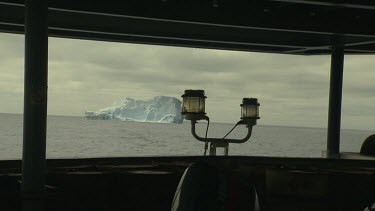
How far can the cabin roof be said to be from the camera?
12.4 metres

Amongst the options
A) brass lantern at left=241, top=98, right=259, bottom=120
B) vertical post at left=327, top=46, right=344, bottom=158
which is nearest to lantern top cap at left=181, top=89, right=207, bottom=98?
brass lantern at left=241, top=98, right=259, bottom=120

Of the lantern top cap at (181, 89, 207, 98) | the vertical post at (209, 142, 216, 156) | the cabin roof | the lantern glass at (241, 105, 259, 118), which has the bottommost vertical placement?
the vertical post at (209, 142, 216, 156)

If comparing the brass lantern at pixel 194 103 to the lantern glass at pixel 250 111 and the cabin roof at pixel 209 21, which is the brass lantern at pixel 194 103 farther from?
the cabin roof at pixel 209 21

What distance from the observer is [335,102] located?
18.0m

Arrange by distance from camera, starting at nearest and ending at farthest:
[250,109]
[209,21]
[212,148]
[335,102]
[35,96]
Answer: [35,96] < [250,109] < [212,148] < [209,21] < [335,102]

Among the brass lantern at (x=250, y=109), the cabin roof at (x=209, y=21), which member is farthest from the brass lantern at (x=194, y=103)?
the cabin roof at (x=209, y=21)

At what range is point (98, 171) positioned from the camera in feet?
28.6

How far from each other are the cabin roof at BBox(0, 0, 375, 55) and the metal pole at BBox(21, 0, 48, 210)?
11.6 feet

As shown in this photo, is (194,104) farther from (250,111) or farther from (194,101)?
(250,111)

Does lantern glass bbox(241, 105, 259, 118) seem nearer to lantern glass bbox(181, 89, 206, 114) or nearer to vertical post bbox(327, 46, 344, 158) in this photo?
lantern glass bbox(181, 89, 206, 114)

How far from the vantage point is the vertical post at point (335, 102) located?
17734 millimetres

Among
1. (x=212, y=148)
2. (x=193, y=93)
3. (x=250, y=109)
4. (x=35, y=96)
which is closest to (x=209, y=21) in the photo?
(x=212, y=148)

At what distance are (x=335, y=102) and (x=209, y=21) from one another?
23.8ft

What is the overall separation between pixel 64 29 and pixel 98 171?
728cm
